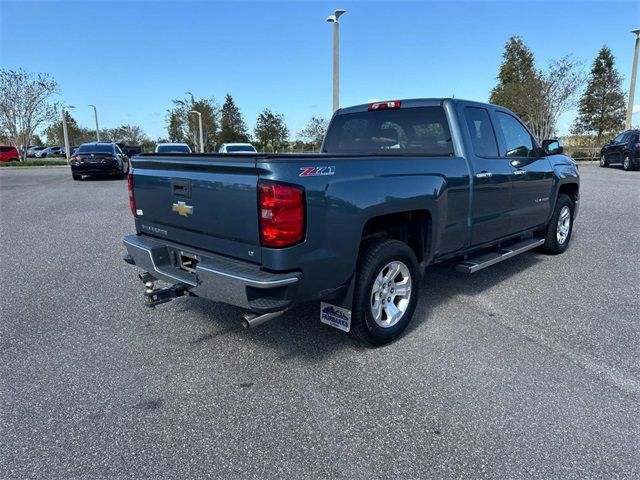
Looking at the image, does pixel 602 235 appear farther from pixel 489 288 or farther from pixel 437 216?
pixel 437 216

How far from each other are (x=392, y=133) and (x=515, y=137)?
1.59 meters

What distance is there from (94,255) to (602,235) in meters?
8.06

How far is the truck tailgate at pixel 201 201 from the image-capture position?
3.02 m

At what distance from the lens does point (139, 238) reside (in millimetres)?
4004

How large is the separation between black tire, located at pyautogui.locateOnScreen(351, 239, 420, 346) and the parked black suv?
20.5 metres

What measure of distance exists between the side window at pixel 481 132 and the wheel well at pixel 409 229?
44.1 inches

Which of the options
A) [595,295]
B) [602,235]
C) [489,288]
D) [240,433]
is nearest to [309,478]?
[240,433]

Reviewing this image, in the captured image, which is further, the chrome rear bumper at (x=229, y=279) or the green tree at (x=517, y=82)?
the green tree at (x=517, y=82)

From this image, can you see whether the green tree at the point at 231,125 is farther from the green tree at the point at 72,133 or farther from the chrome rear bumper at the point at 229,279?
the chrome rear bumper at the point at 229,279

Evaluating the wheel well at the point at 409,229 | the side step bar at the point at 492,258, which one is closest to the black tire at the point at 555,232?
the side step bar at the point at 492,258

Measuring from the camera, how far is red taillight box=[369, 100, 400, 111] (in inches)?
189

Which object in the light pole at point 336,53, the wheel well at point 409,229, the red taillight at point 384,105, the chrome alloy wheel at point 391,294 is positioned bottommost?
the chrome alloy wheel at point 391,294

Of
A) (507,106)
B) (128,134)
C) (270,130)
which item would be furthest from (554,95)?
(128,134)

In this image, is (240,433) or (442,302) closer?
(240,433)
